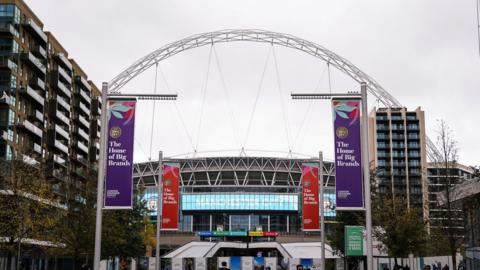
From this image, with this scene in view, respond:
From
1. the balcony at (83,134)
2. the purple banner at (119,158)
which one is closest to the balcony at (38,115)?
the balcony at (83,134)

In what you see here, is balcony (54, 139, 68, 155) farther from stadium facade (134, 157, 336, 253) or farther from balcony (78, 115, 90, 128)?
stadium facade (134, 157, 336, 253)

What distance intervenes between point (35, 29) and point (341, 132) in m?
97.1

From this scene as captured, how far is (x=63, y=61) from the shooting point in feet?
437

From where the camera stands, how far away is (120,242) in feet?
221

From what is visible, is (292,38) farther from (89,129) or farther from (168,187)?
(168,187)

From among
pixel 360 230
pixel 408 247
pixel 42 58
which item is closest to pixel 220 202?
pixel 42 58

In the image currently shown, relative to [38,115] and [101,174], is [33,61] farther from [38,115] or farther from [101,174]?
[101,174]

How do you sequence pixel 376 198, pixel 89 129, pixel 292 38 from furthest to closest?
pixel 89 129
pixel 292 38
pixel 376 198

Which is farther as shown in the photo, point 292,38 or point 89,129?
point 89,129

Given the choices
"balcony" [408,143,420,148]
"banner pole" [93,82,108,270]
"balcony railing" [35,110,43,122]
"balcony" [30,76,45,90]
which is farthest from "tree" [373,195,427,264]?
"balcony" [408,143,420,148]

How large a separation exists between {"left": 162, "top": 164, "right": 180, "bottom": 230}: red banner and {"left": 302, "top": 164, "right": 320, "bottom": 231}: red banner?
9396mm

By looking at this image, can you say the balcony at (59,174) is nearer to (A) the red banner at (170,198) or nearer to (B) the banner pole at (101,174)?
(A) the red banner at (170,198)

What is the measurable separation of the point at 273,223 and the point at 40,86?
86.5 meters

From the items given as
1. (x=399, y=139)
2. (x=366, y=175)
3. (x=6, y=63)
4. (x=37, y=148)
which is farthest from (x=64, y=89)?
(x=366, y=175)
